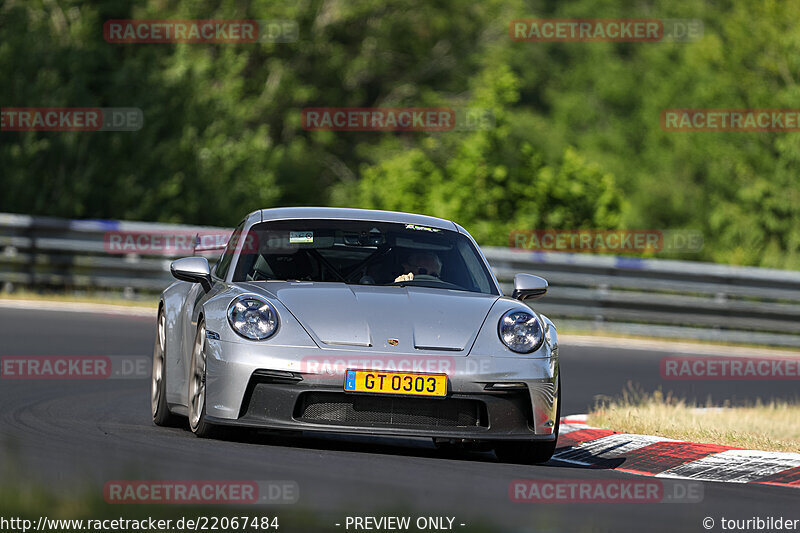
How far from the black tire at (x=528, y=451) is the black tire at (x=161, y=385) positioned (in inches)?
80.1

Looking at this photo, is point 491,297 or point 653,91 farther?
point 653,91

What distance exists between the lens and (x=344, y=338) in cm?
791

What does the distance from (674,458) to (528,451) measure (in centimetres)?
107

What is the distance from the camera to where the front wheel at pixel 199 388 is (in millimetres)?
8125

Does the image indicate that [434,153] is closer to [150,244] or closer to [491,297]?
[150,244]

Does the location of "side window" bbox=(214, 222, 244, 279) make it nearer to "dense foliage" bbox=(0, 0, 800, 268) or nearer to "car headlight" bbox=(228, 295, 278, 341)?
"car headlight" bbox=(228, 295, 278, 341)

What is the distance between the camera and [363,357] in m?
7.81

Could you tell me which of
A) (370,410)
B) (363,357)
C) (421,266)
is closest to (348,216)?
(421,266)

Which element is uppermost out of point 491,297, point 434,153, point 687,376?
point 434,153

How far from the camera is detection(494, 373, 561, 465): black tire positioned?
327 inches

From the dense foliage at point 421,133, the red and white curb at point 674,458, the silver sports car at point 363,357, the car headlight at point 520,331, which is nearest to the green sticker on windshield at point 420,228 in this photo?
the silver sports car at point 363,357

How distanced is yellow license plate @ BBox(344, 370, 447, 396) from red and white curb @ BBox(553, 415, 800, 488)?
53.3 inches

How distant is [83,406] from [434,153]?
31.2 meters

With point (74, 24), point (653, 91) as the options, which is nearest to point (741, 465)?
point (74, 24)
